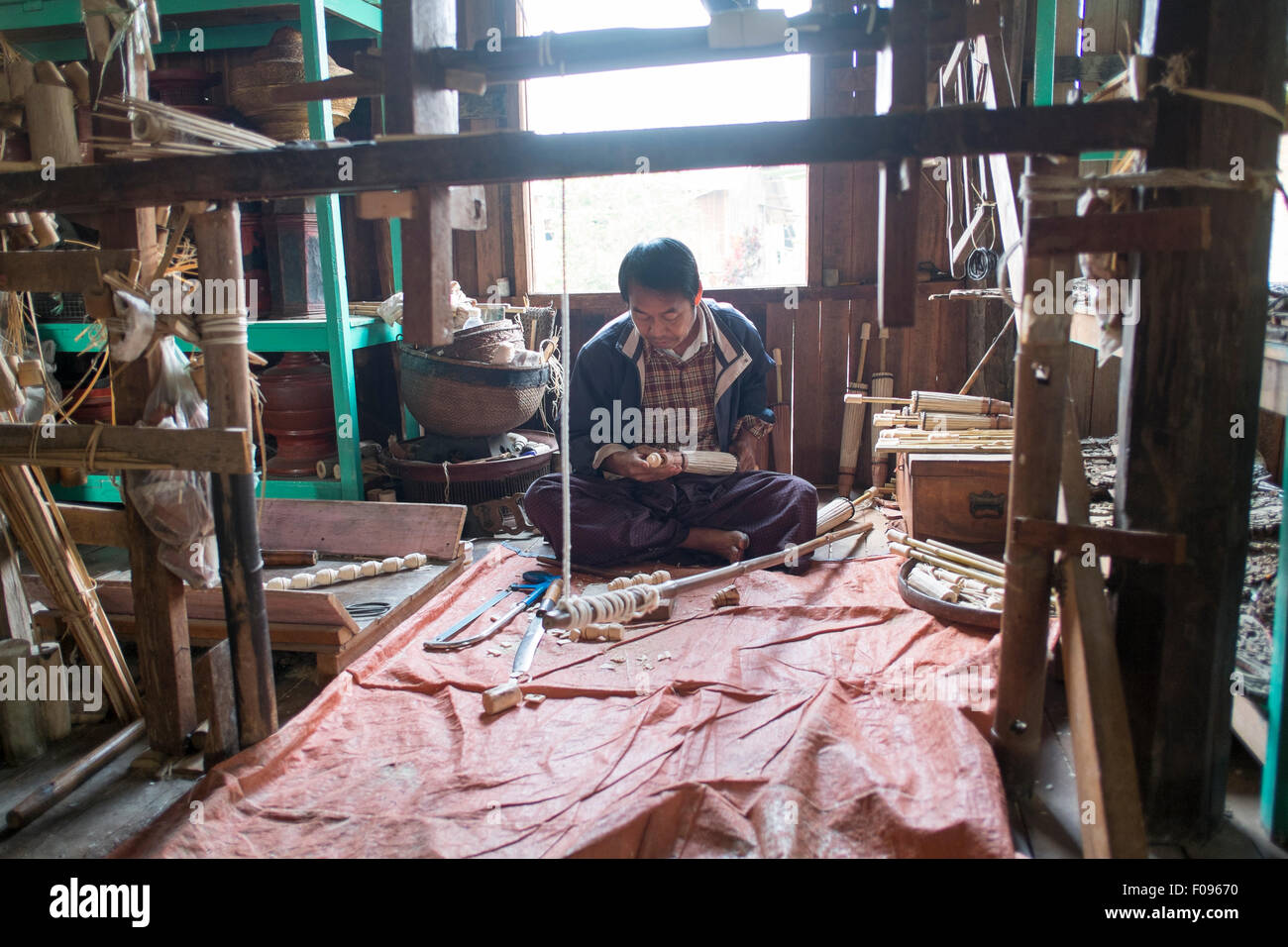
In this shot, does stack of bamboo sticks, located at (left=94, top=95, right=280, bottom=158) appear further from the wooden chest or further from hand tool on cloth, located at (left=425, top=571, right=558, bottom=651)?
the wooden chest

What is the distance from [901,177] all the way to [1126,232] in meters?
0.47

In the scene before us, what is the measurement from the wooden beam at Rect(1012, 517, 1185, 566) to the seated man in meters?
1.82

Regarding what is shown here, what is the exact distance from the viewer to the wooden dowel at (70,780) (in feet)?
7.25

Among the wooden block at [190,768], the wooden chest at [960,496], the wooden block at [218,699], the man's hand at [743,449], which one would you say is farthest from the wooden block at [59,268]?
the wooden chest at [960,496]

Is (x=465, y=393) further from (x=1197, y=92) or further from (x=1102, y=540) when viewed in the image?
(x=1197, y=92)

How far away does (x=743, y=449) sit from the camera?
13.4ft

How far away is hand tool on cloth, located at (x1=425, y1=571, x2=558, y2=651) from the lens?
304 cm

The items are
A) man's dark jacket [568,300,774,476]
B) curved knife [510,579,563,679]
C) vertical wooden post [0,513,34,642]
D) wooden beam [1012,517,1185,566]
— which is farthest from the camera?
man's dark jacket [568,300,774,476]

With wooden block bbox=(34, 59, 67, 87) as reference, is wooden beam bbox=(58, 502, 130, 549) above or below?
below

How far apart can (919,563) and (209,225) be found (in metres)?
2.72

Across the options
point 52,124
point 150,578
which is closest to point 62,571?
point 150,578

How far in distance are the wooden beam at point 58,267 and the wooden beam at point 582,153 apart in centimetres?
12

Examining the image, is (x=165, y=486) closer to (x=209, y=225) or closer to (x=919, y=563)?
(x=209, y=225)

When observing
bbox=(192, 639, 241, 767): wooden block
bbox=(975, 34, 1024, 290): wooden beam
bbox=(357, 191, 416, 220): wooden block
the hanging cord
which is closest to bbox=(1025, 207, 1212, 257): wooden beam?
the hanging cord
